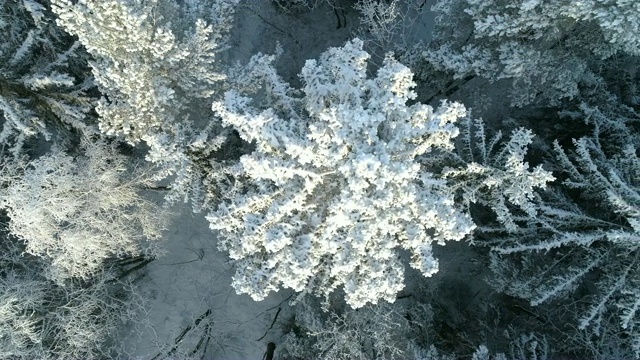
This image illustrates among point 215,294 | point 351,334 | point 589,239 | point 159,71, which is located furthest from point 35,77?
point 589,239

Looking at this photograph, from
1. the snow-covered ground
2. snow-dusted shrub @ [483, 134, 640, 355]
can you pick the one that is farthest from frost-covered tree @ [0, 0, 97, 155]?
snow-dusted shrub @ [483, 134, 640, 355]

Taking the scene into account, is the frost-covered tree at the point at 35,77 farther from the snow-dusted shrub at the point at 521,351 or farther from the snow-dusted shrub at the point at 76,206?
the snow-dusted shrub at the point at 521,351

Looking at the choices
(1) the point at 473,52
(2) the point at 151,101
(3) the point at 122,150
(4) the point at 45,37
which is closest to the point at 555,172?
(1) the point at 473,52

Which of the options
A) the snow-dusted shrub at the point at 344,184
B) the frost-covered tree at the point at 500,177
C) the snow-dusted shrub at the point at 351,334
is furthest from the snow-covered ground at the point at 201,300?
the frost-covered tree at the point at 500,177

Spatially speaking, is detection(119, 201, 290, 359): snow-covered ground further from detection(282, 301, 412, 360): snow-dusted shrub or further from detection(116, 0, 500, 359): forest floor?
detection(282, 301, 412, 360): snow-dusted shrub

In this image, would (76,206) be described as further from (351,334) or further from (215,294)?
(351,334)

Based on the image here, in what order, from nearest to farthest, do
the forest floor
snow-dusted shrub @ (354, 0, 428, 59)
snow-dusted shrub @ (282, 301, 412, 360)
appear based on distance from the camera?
snow-dusted shrub @ (282, 301, 412, 360) < snow-dusted shrub @ (354, 0, 428, 59) < the forest floor

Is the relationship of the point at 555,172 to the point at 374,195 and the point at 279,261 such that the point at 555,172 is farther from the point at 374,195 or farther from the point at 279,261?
the point at 279,261
